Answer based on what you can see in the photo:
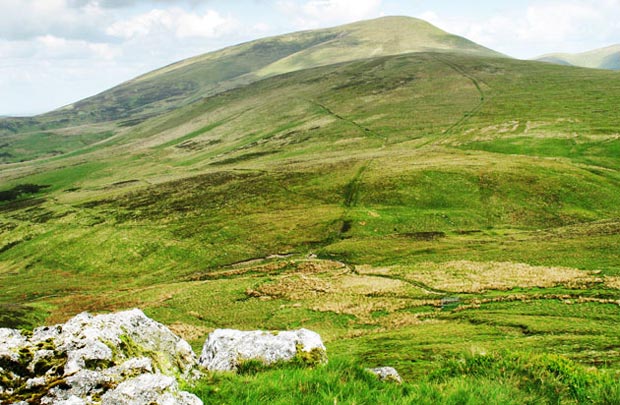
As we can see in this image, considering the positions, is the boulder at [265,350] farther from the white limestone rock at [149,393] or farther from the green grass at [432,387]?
the white limestone rock at [149,393]

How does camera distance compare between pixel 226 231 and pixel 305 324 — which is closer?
pixel 305 324

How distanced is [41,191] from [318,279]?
517 ft

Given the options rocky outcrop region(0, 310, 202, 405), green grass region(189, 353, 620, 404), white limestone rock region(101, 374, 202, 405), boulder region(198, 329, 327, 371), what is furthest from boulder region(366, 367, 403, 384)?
white limestone rock region(101, 374, 202, 405)

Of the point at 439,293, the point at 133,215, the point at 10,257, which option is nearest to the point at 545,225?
the point at 439,293

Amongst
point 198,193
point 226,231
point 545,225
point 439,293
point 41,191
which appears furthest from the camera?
point 41,191

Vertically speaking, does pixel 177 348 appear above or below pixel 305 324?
above

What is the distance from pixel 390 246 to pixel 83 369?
188 feet

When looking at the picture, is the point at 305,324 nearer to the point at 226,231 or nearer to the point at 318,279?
the point at 318,279

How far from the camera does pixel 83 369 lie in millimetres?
7617

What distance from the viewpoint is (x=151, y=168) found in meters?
171

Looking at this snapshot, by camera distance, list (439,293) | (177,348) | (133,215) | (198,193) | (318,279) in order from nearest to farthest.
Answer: (177,348) < (439,293) < (318,279) < (133,215) < (198,193)

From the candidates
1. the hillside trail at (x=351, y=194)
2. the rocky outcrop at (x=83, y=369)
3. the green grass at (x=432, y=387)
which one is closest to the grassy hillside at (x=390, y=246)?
the green grass at (x=432, y=387)

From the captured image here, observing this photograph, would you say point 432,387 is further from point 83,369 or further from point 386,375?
point 83,369

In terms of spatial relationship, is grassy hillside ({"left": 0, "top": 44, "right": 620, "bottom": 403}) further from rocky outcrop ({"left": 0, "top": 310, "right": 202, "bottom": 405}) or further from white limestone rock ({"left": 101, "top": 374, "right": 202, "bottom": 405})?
rocky outcrop ({"left": 0, "top": 310, "right": 202, "bottom": 405})
